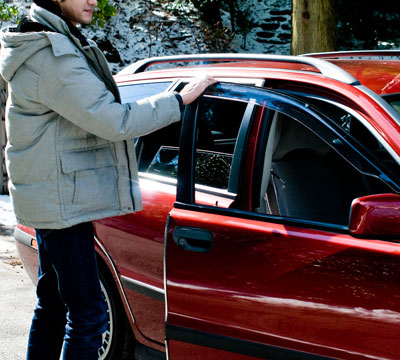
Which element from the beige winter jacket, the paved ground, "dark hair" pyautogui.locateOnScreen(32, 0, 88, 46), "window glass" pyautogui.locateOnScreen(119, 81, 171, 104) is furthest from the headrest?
the paved ground

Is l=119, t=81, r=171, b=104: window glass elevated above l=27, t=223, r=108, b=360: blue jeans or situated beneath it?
elevated above

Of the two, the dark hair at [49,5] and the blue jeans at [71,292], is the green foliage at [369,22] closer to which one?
the dark hair at [49,5]

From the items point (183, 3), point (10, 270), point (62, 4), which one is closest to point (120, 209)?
point (62, 4)

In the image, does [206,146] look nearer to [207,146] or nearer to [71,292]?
[207,146]

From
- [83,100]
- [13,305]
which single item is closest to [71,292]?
[83,100]

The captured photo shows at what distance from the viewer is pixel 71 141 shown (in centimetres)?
223

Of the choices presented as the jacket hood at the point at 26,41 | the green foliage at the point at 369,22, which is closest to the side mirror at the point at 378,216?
the jacket hood at the point at 26,41

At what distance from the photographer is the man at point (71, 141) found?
2135 millimetres

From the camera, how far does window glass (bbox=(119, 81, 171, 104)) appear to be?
3.14 m

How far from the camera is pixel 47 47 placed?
214 cm

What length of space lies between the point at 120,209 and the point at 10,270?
3.20 metres

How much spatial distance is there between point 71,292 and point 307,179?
52.5 inches

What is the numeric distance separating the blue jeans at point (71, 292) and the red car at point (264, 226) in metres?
0.33

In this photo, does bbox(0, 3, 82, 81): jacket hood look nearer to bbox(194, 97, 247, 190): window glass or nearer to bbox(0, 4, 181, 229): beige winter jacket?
bbox(0, 4, 181, 229): beige winter jacket
